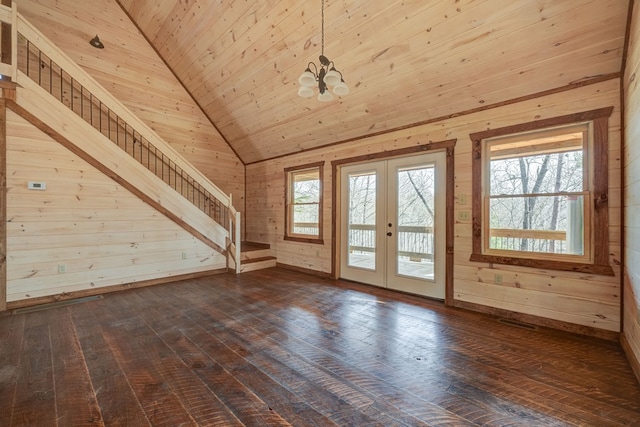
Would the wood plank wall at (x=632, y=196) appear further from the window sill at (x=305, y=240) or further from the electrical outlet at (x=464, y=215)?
the window sill at (x=305, y=240)

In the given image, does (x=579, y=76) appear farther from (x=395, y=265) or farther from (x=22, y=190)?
(x=22, y=190)

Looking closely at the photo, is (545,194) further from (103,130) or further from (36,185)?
(103,130)

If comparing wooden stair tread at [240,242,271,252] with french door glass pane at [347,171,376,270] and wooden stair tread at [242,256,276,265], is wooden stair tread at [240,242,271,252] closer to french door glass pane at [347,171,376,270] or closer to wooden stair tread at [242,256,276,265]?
wooden stair tread at [242,256,276,265]

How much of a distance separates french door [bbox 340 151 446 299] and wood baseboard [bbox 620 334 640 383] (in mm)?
1642

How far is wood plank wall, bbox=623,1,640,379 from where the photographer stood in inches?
82.7

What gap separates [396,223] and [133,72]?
571 cm

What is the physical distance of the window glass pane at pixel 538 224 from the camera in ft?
9.35

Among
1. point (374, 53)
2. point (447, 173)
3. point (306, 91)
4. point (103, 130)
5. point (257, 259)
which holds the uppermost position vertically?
point (374, 53)

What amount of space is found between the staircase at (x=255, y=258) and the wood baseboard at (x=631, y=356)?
514 cm

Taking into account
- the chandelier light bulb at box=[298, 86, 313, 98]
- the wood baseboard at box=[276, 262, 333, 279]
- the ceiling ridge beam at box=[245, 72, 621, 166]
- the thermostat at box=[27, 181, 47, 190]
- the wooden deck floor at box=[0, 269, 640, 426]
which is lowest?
the wooden deck floor at box=[0, 269, 640, 426]

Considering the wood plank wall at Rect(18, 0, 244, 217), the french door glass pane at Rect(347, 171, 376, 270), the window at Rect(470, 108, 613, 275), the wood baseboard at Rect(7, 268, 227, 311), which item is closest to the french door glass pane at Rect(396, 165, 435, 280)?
the french door glass pane at Rect(347, 171, 376, 270)

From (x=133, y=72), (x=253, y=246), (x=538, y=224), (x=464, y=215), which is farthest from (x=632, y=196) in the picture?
(x=133, y=72)

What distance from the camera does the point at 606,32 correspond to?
237cm

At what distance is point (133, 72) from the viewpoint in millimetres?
5348
